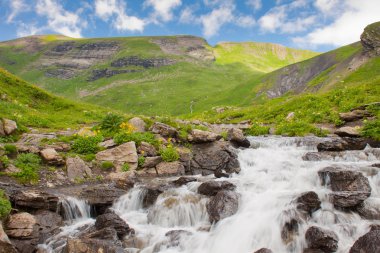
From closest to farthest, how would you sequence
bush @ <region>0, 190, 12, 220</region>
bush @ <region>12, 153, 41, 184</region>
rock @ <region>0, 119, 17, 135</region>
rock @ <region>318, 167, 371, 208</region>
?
bush @ <region>0, 190, 12, 220</region> → rock @ <region>318, 167, 371, 208</region> → bush @ <region>12, 153, 41, 184</region> → rock @ <region>0, 119, 17, 135</region>

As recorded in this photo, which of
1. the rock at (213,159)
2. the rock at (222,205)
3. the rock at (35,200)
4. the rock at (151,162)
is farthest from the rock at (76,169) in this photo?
the rock at (222,205)

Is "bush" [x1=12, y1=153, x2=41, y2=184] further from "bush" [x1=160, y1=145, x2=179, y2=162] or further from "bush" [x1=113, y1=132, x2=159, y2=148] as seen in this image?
"bush" [x1=160, y1=145, x2=179, y2=162]

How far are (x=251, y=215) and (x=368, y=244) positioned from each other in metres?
4.96

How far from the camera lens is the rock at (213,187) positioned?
674 inches

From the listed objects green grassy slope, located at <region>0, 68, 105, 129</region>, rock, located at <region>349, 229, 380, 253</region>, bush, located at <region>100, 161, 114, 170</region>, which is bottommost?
rock, located at <region>349, 229, 380, 253</region>

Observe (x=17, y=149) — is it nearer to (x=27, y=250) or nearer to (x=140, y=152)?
(x=140, y=152)

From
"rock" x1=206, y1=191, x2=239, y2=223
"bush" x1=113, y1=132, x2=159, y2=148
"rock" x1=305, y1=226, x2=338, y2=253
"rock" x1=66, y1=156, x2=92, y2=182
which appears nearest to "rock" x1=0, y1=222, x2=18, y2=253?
"rock" x1=66, y1=156, x2=92, y2=182

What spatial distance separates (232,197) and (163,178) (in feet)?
20.8

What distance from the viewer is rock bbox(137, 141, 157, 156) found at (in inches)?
895

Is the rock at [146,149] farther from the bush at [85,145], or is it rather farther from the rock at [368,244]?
the rock at [368,244]

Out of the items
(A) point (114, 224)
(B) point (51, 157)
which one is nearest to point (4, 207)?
(A) point (114, 224)

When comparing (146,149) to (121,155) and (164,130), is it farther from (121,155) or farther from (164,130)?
(164,130)

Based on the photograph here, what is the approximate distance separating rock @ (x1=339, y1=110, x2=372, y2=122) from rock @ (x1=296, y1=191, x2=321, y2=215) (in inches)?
867

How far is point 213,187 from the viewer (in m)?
17.2
